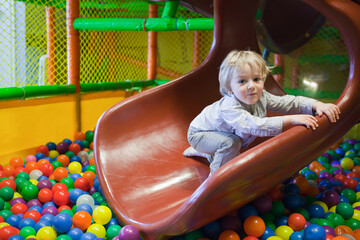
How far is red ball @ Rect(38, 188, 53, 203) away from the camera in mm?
1608

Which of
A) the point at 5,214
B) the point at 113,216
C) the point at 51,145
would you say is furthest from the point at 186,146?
the point at 51,145

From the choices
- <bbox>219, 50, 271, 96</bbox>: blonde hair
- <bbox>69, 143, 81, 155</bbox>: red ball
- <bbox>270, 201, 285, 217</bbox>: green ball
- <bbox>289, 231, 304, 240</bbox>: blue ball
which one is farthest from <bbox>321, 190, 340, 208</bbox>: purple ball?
<bbox>69, 143, 81, 155</bbox>: red ball

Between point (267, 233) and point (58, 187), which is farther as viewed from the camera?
point (58, 187)

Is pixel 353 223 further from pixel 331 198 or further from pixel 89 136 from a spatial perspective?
pixel 89 136

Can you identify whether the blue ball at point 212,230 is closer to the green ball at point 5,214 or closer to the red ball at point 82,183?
the red ball at point 82,183

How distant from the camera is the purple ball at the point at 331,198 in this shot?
5.17ft

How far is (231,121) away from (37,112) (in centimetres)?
131

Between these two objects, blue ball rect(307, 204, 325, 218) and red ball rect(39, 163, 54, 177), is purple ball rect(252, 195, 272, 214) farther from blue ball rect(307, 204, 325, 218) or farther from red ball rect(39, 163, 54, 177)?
red ball rect(39, 163, 54, 177)

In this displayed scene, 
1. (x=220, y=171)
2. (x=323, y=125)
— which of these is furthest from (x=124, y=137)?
(x=323, y=125)

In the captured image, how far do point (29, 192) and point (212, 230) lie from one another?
0.80 m

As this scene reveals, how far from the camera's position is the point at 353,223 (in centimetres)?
143

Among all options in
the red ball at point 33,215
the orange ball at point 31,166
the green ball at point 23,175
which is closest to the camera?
the red ball at point 33,215

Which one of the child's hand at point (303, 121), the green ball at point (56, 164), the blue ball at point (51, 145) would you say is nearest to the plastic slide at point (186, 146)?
the child's hand at point (303, 121)

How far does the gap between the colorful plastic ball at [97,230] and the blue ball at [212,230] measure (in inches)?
14.0
